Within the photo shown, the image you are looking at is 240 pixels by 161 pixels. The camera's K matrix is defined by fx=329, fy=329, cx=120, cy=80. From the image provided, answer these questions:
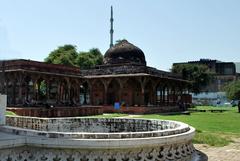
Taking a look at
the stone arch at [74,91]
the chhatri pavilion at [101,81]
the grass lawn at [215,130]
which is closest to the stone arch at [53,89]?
the chhatri pavilion at [101,81]

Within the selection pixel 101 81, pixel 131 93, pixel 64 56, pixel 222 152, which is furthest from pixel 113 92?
pixel 222 152

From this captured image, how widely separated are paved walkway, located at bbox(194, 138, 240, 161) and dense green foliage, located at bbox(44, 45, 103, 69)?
4149 centimetres

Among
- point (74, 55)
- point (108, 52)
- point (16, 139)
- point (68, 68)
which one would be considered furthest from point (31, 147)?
point (74, 55)

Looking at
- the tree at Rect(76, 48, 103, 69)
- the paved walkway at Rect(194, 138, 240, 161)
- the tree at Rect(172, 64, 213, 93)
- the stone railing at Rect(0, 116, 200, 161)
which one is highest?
the tree at Rect(76, 48, 103, 69)

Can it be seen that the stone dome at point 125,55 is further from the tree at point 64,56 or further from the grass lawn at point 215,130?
the grass lawn at point 215,130

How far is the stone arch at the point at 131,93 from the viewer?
122 ft

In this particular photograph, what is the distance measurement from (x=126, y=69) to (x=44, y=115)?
1386 centimetres

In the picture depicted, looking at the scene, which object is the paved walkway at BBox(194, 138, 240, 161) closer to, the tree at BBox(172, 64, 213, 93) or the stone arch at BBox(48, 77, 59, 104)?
the stone arch at BBox(48, 77, 59, 104)

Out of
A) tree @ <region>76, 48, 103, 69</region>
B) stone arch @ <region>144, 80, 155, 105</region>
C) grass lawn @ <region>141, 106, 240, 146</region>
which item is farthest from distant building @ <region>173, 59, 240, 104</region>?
grass lawn @ <region>141, 106, 240, 146</region>

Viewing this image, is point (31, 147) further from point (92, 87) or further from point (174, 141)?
point (92, 87)

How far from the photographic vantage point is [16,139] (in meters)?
5.48

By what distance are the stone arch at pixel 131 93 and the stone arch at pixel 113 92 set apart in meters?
1.10

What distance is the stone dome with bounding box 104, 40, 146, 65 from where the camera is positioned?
41188 millimetres

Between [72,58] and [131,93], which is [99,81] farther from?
[72,58]
